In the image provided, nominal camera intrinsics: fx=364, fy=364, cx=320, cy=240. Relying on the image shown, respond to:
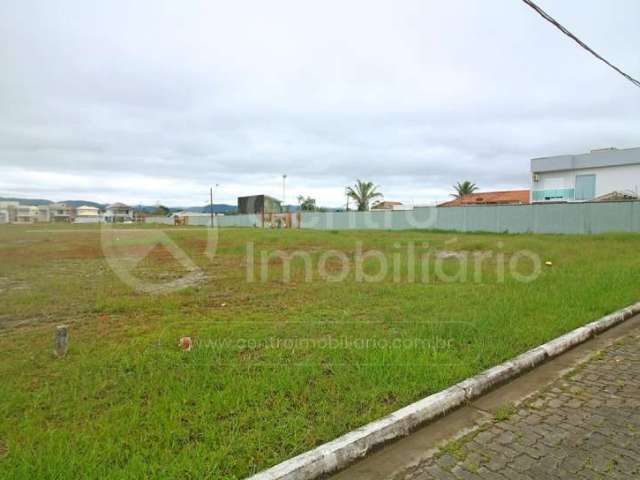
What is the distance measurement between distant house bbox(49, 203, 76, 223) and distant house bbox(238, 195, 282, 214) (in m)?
33.6

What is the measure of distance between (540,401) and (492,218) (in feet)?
68.7

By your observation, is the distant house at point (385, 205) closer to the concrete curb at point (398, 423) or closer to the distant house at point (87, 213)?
the concrete curb at point (398, 423)

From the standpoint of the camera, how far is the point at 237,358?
348cm

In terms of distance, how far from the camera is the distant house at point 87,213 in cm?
6948

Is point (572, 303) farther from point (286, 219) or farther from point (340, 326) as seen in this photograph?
point (286, 219)

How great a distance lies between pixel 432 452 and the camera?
2.36 meters

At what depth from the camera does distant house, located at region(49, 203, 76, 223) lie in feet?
209

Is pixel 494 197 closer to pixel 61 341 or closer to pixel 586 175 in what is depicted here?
pixel 586 175

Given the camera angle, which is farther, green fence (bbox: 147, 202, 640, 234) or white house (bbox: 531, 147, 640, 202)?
white house (bbox: 531, 147, 640, 202)

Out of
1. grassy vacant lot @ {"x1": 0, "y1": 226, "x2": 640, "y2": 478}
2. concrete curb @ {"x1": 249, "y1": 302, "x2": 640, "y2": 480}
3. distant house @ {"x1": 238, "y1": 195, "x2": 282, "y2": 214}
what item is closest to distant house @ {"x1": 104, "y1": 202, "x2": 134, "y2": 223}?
distant house @ {"x1": 238, "y1": 195, "x2": 282, "y2": 214}

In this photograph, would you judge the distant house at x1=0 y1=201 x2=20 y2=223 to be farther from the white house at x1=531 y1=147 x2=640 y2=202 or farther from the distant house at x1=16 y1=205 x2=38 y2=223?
the white house at x1=531 y1=147 x2=640 y2=202

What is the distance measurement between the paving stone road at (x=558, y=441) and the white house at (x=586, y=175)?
28.6 metres

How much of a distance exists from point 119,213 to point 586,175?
236ft

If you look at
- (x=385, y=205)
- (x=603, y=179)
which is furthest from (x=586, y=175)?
(x=385, y=205)
